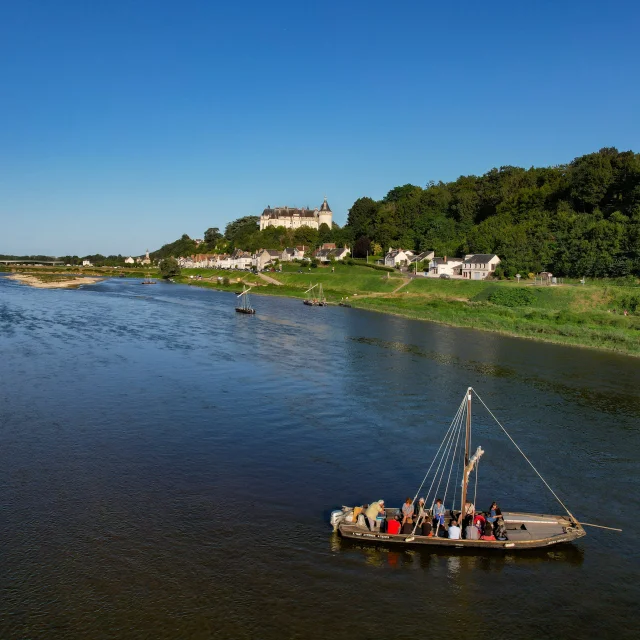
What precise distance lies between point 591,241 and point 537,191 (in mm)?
32673

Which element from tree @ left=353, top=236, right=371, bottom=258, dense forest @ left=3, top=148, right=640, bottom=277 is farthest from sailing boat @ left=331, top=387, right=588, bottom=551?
tree @ left=353, top=236, right=371, bottom=258

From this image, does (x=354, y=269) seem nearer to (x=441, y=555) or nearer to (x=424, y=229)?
(x=424, y=229)

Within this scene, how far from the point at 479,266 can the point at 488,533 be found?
94.9 metres

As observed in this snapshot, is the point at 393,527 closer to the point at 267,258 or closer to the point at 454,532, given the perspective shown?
the point at 454,532

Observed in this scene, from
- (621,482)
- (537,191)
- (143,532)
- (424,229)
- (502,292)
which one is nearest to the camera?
(143,532)

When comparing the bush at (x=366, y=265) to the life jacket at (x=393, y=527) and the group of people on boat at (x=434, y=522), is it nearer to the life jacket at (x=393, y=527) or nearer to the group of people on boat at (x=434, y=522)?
the group of people on boat at (x=434, y=522)

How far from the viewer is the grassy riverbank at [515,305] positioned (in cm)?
6631

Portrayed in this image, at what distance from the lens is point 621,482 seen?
26719 millimetres

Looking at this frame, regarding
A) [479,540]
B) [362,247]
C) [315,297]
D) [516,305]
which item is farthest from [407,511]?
[362,247]

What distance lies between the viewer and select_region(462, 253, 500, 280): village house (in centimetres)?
10950

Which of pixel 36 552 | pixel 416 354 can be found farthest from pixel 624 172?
pixel 36 552

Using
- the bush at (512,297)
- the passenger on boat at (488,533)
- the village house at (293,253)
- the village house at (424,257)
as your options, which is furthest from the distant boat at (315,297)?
the passenger on boat at (488,533)

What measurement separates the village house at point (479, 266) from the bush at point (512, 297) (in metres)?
20.2

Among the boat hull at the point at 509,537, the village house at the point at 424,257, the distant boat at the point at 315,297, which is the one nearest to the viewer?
the boat hull at the point at 509,537
